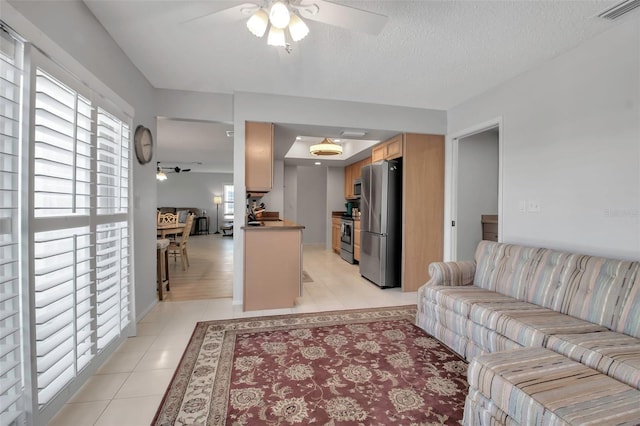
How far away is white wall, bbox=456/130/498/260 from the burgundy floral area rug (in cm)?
191

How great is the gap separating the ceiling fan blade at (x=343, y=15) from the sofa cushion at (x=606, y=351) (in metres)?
1.99

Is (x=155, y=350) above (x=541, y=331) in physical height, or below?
below

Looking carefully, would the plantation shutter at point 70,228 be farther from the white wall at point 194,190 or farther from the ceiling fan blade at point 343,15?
the white wall at point 194,190

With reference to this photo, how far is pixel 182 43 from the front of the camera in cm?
229

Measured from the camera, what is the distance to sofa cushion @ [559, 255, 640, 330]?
1.69 meters

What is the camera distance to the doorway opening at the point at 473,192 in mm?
3836

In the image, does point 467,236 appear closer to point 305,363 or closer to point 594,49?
point 594,49

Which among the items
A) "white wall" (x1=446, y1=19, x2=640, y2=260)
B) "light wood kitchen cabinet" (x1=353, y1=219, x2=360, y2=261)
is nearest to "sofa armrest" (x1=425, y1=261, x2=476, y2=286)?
"white wall" (x1=446, y1=19, x2=640, y2=260)

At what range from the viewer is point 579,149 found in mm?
2279

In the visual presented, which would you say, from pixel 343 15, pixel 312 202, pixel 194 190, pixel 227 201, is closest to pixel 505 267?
pixel 343 15

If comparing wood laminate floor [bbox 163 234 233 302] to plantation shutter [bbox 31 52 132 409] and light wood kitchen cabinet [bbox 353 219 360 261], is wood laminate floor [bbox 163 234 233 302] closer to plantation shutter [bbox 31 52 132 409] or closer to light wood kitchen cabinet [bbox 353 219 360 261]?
plantation shutter [bbox 31 52 132 409]

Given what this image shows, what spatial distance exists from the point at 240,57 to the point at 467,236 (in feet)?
11.7

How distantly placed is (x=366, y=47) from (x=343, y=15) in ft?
2.80

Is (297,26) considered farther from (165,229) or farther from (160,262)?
(165,229)
